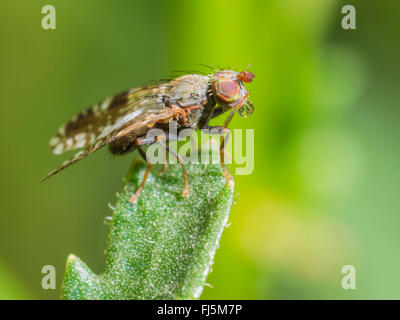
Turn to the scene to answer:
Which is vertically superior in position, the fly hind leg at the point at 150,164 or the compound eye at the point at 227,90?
the compound eye at the point at 227,90

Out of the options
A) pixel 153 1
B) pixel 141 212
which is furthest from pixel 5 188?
pixel 141 212

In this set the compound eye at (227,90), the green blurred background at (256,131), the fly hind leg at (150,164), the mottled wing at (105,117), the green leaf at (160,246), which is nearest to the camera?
the green leaf at (160,246)

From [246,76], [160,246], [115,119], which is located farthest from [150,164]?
[160,246]

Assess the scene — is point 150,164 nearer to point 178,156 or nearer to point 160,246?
point 178,156

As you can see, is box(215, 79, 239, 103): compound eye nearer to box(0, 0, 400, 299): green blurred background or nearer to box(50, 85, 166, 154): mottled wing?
box(50, 85, 166, 154): mottled wing

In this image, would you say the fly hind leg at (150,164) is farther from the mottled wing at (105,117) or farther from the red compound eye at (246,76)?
the red compound eye at (246,76)

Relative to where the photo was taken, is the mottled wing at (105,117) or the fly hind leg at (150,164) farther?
the mottled wing at (105,117)

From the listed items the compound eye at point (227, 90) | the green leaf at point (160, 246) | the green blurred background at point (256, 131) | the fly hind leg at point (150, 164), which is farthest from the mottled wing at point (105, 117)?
the green leaf at point (160, 246)
